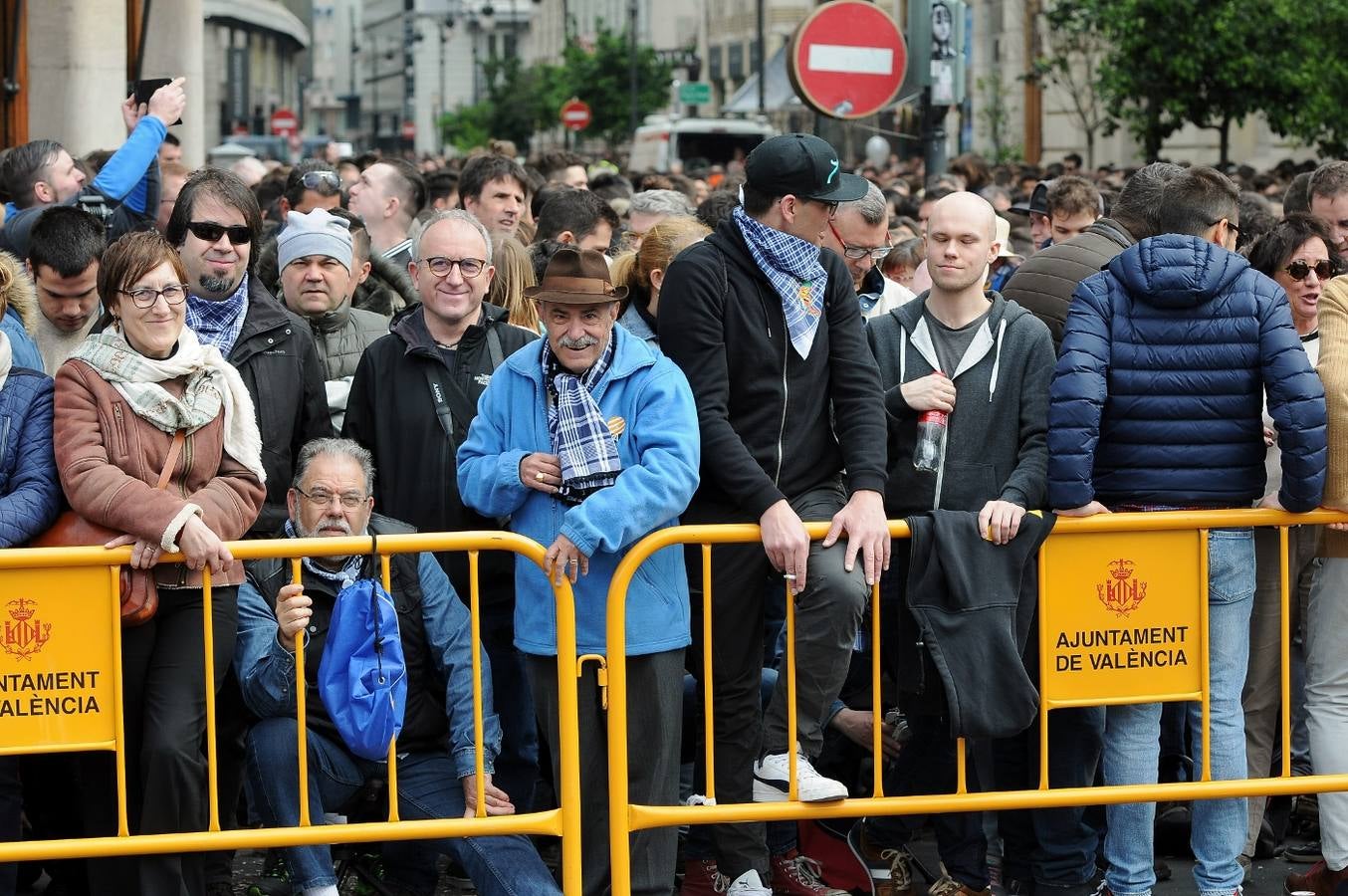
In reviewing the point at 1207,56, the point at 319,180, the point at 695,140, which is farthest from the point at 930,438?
the point at 695,140

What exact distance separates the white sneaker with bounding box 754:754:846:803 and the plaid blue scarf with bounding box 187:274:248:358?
2.17 metres

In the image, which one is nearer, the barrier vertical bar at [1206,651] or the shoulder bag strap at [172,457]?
the shoulder bag strap at [172,457]

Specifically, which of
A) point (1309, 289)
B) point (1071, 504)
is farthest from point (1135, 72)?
point (1071, 504)

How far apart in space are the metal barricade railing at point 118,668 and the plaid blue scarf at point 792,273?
106cm

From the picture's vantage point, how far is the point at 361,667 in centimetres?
528

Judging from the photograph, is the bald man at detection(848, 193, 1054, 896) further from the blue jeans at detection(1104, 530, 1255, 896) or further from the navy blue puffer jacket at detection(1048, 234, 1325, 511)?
the blue jeans at detection(1104, 530, 1255, 896)

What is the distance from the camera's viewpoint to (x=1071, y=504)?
560 centimetres

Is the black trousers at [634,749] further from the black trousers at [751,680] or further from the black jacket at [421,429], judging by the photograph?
the black jacket at [421,429]

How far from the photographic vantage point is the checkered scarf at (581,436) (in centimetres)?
542

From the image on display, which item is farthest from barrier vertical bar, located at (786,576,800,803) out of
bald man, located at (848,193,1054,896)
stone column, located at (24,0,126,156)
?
stone column, located at (24,0,126,156)

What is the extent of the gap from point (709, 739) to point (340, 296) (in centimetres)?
246

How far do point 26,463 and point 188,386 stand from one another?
49 centimetres

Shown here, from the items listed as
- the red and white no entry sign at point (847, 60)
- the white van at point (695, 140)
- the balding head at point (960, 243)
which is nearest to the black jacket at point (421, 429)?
the balding head at point (960, 243)

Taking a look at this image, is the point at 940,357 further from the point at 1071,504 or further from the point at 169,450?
the point at 169,450
